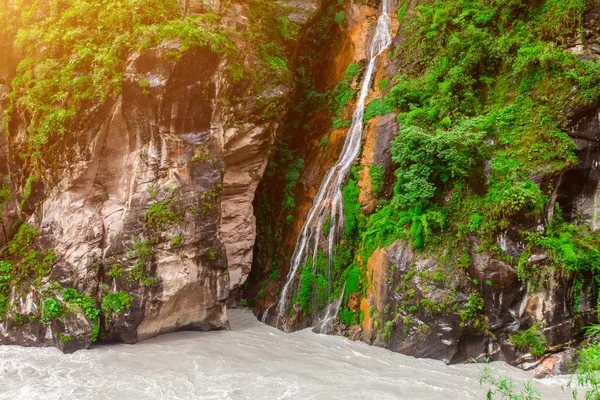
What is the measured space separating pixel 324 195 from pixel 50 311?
8.30 metres

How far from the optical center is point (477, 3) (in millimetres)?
11898

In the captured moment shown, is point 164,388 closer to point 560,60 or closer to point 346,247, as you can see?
point 346,247

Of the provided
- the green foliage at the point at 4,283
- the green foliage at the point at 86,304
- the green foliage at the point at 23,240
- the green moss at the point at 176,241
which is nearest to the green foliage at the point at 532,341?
the green moss at the point at 176,241

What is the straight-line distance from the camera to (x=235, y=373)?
8266mm

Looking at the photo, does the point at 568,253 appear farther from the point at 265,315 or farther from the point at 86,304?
the point at 86,304

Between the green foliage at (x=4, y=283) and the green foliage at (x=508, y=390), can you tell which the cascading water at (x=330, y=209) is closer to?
the green foliage at (x=508, y=390)

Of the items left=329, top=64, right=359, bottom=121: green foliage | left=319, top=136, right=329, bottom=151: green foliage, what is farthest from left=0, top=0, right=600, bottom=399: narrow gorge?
left=329, top=64, right=359, bottom=121: green foliage

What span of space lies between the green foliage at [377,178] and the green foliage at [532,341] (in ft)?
16.9

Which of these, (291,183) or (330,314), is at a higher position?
(291,183)

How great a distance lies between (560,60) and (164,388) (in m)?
11.8

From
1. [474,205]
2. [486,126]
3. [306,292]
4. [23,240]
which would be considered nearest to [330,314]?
[306,292]

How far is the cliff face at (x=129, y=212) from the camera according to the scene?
962 cm

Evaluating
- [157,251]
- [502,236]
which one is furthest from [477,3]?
[157,251]

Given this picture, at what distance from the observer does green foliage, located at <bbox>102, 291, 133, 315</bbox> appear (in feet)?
31.8
